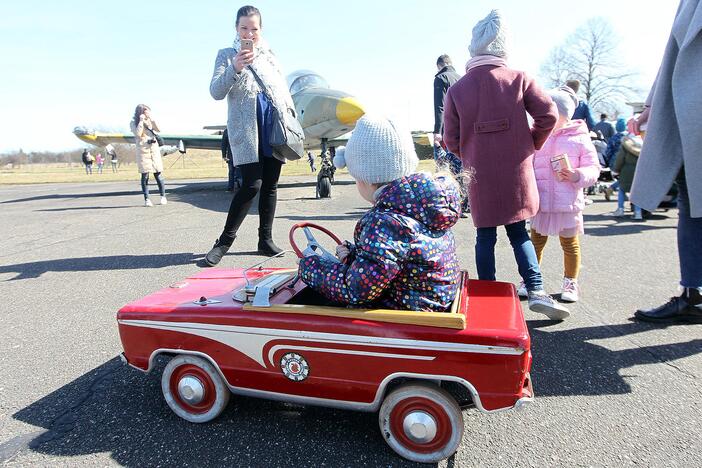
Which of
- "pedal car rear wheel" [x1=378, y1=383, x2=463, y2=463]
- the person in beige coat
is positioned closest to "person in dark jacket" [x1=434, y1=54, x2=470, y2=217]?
"pedal car rear wheel" [x1=378, y1=383, x2=463, y2=463]

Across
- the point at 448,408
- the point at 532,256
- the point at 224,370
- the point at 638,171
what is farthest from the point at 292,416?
the point at 638,171

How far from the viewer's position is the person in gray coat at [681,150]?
224 cm

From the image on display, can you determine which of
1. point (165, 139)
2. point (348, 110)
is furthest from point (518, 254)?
point (165, 139)

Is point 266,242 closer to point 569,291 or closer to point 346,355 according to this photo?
point 569,291

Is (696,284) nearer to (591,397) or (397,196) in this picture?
(591,397)

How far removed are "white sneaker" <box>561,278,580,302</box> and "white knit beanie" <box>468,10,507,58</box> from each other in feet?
5.38

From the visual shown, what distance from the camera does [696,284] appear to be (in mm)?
2588

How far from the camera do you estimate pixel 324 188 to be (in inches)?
387

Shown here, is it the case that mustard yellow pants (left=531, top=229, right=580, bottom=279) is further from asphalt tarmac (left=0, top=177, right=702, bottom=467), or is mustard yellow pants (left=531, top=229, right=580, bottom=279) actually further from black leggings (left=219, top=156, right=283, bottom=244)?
black leggings (left=219, top=156, right=283, bottom=244)

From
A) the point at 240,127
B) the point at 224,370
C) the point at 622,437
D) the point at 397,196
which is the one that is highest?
the point at 240,127

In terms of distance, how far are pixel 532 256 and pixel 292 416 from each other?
180 centimetres

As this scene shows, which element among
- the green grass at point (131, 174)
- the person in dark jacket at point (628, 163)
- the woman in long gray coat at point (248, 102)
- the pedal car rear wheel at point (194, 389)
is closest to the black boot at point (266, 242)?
the woman in long gray coat at point (248, 102)

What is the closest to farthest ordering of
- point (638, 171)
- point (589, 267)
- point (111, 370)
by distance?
point (111, 370) → point (638, 171) → point (589, 267)

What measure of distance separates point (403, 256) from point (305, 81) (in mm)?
11200
